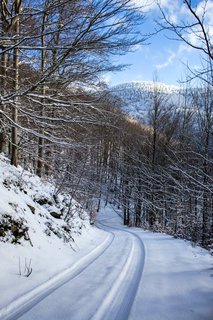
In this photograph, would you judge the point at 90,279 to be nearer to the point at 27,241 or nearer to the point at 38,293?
the point at 38,293

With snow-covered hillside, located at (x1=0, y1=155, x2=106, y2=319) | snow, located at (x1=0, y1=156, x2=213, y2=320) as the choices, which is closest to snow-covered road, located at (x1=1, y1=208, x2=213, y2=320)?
snow, located at (x1=0, y1=156, x2=213, y2=320)

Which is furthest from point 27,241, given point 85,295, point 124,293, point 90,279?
point 124,293

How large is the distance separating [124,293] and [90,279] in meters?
0.79

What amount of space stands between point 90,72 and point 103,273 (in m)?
3.88

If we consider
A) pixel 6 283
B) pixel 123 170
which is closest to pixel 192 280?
pixel 6 283

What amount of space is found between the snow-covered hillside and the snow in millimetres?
13

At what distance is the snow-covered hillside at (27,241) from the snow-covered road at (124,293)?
246 mm

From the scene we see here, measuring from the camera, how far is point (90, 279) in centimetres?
429

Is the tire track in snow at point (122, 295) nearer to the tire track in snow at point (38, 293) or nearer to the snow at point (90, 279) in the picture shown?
the snow at point (90, 279)

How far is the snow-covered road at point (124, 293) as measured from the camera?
305 cm

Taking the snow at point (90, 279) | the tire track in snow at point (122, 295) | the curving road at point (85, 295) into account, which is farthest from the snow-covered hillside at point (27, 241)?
the tire track in snow at point (122, 295)

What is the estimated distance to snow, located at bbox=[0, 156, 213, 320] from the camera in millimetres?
3127

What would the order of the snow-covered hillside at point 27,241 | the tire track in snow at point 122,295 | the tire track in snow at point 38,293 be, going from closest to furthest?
the tire track in snow at point 38,293
the tire track in snow at point 122,295
the snow-covered hillside at point 27,241

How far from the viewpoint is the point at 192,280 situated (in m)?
4.44
